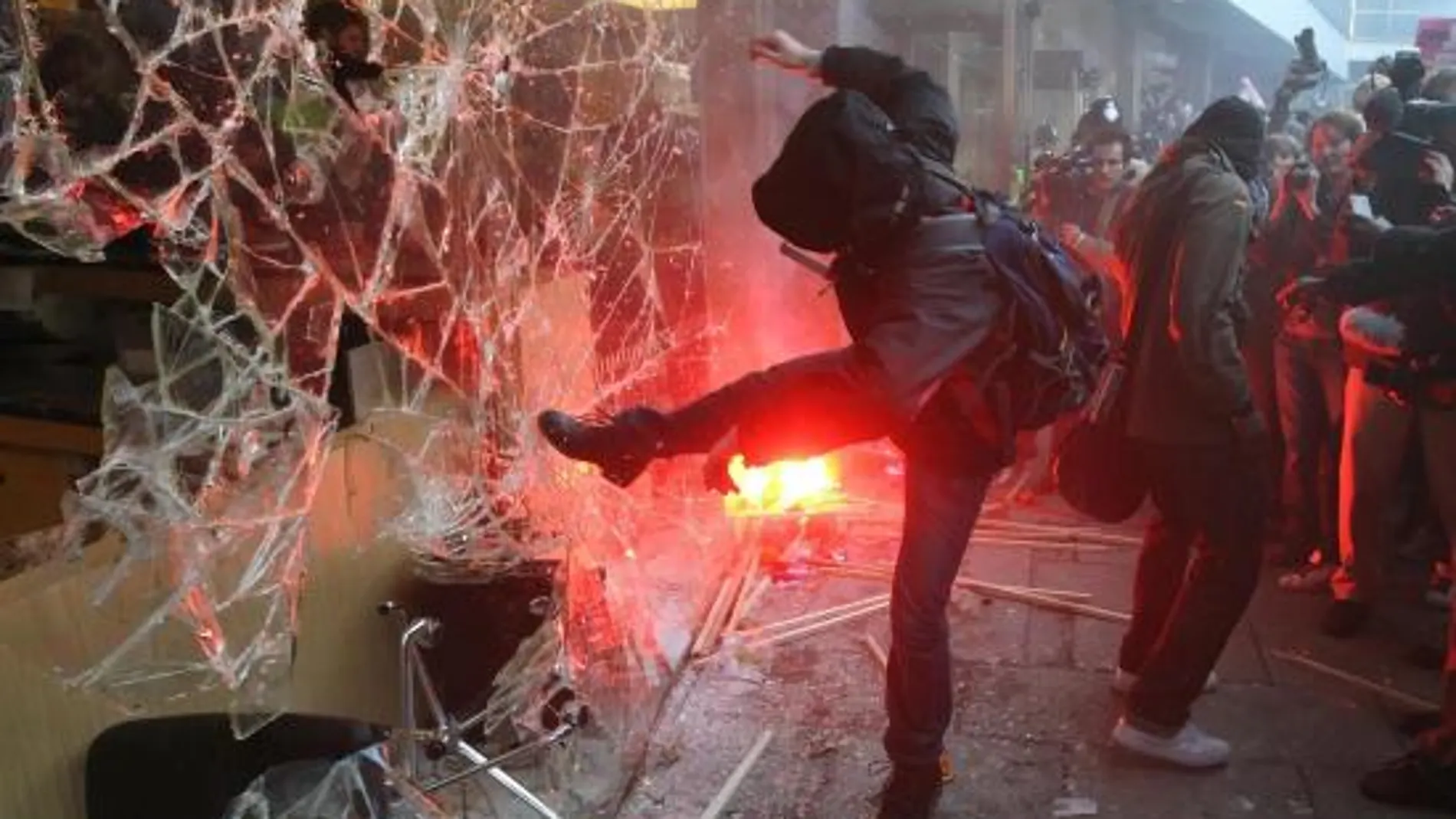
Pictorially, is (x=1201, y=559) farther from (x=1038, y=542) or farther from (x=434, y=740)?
(x=434, y=740)

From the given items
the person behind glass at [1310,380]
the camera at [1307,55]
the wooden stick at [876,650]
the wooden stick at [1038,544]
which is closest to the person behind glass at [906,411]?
the wooden stick at [876,650]

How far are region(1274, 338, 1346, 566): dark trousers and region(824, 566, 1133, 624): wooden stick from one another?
123cm

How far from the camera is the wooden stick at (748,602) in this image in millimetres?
5414

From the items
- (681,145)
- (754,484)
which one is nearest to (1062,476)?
(754,484)

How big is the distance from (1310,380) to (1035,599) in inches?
73.0

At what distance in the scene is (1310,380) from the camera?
18.9ft

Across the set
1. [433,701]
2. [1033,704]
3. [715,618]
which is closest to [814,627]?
[715,618]

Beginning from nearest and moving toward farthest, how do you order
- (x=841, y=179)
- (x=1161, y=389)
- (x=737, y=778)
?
(x=841, y=179)
(x=1161, y=389)
(x=737, y=778)

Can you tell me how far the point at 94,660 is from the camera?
9.46ft

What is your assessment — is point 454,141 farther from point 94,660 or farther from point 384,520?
point 94,660

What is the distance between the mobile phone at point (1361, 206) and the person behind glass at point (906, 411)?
288 centimetres

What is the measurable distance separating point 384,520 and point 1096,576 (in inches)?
149

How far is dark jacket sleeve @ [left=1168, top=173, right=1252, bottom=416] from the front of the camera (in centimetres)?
386

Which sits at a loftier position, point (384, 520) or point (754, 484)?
point (384, 520)
